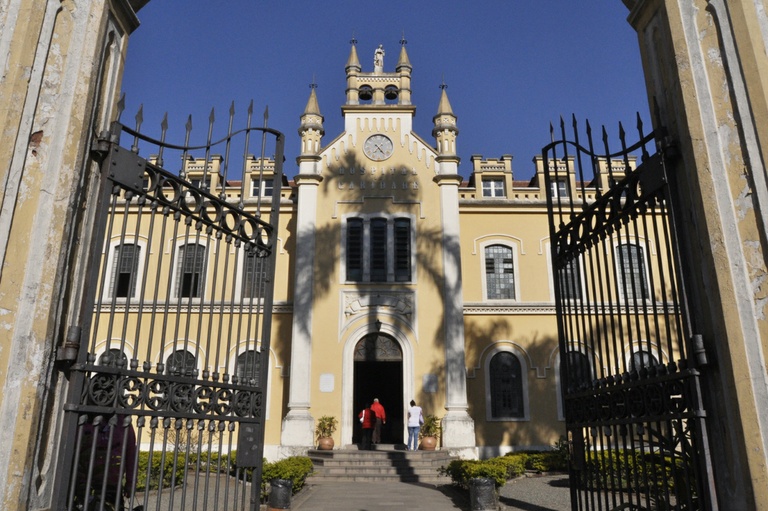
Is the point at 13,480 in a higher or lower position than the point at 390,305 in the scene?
lower

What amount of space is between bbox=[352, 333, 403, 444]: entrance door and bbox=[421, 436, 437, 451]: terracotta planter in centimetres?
260

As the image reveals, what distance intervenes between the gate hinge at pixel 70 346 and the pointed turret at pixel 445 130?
17259 millimetres

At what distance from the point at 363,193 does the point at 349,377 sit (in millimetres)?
5700

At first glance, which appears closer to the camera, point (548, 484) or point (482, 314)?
point (548, 484)

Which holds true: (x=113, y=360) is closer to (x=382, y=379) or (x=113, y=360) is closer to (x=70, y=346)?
(x=70, y=346)

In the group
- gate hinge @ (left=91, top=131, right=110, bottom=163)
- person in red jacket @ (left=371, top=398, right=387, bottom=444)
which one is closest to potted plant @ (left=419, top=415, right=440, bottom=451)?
person in red jacket @ (left=371, top=398, right=387, bottom=444)

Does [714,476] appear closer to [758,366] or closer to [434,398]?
[758,366]

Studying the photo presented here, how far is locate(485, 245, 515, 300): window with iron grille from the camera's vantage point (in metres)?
20.0

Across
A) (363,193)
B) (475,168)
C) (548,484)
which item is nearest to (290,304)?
(363,193)

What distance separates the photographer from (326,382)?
718 inches

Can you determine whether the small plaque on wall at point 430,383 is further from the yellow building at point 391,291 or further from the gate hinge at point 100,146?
the gate hinge at point 100,146

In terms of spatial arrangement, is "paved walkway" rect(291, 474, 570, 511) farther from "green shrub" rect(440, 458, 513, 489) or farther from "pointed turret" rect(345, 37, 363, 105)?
"pointed turret" rect(345, 37, 363, 105)

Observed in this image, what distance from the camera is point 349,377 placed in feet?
60.3

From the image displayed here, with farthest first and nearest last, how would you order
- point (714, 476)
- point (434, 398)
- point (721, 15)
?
point (434, 398), point (721, 15), point (714, 476)
